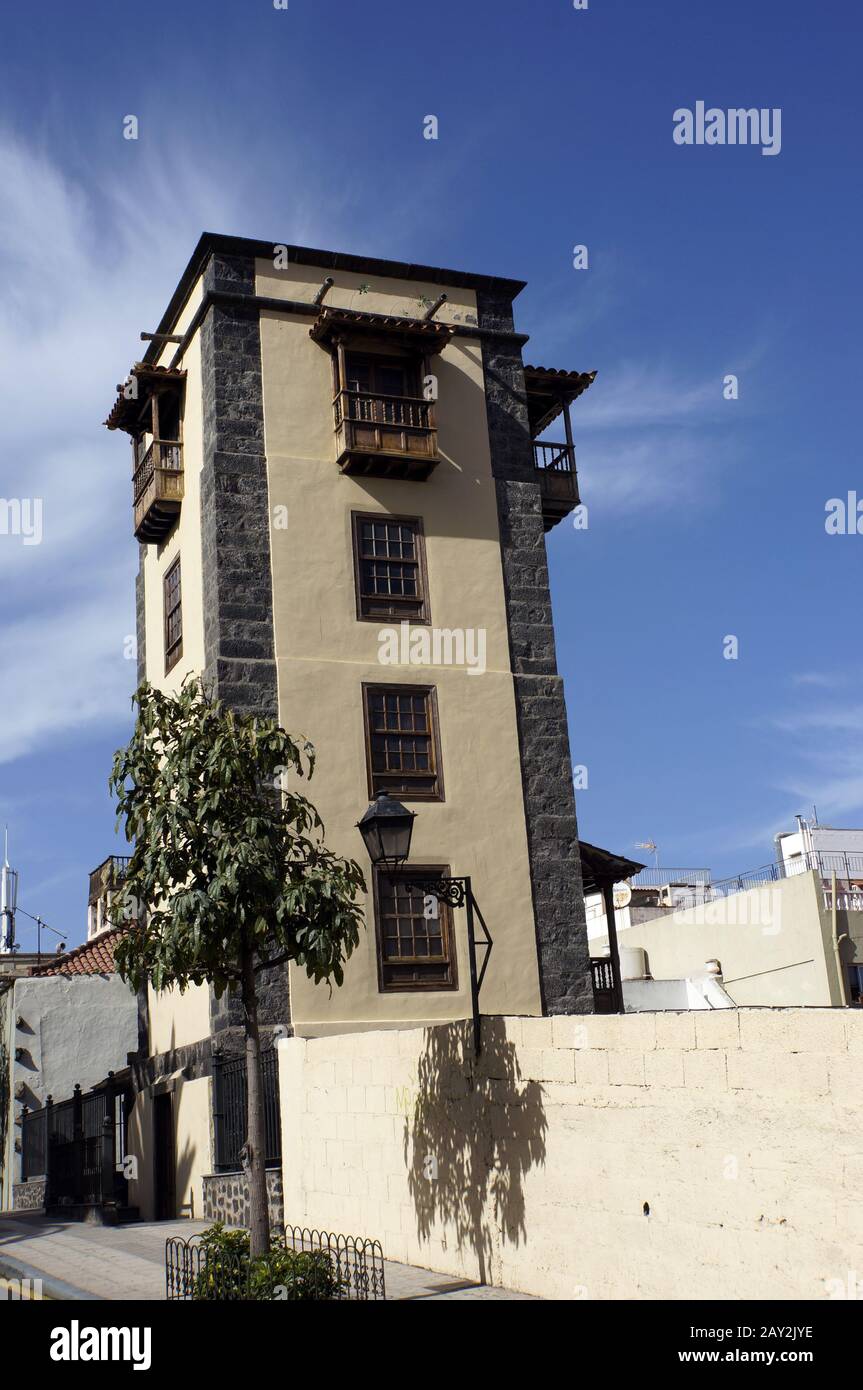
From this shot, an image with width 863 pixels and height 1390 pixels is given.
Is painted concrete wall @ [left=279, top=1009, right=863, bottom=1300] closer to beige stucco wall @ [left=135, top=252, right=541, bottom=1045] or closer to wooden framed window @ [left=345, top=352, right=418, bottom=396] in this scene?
beige stucco wall @ [left=135, top=252, right=541, bottom=1045]

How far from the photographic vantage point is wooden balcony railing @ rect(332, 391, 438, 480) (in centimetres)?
2203

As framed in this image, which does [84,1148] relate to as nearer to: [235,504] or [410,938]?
[410,938]

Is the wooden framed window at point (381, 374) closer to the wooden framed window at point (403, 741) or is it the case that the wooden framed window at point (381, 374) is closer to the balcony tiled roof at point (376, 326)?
the balcony tiled roof at point (376, 326)

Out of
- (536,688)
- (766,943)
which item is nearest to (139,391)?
(536,688)

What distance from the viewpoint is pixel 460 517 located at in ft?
75.7

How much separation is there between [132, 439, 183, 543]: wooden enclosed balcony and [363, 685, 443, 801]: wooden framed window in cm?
514

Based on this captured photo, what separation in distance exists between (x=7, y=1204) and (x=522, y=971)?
14590 mm

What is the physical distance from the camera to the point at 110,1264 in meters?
14.5

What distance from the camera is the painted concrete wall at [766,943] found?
3222 centimetres

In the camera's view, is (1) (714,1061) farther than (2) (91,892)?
No

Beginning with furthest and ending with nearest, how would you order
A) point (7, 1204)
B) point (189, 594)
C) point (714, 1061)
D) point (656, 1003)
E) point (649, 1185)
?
point (656, 1003) < point (7, 1204) < point (189, 594) < point (649, 1185) < point (714, 1061)

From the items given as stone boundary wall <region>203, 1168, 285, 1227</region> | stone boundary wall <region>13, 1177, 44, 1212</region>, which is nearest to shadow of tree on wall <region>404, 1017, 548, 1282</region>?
stone boundary wall <region>203, 1168, 285, 1227</region>
